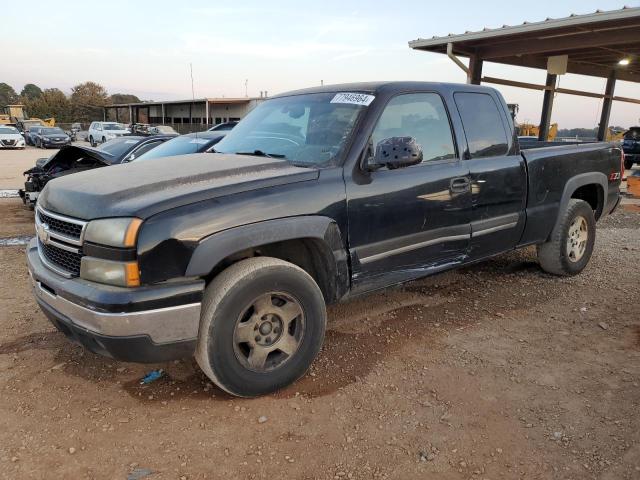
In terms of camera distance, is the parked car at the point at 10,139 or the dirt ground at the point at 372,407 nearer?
the dirt ground at the point at 372,407

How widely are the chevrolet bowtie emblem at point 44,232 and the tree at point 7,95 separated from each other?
109368mm

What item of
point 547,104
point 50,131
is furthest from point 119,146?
point 50,131

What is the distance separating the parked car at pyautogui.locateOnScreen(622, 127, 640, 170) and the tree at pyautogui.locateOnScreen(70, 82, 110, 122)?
68.8m

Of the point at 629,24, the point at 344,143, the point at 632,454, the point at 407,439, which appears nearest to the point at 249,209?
the point at 344,143

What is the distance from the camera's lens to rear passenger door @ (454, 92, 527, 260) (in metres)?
3.89

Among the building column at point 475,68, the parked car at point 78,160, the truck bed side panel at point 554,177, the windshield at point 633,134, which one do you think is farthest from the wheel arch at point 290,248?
the windshield at point 633,134

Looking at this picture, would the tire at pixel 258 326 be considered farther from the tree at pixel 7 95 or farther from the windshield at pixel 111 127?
the tree at pixel 7 95

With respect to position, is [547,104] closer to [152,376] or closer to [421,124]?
[421,124]

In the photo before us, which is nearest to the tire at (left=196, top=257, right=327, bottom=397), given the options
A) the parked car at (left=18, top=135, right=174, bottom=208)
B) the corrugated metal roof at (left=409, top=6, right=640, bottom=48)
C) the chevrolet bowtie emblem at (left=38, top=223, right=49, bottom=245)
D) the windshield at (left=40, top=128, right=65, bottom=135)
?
the chevrolet bowtie emblem at (left=38, top=223, right=49, bottom=245)

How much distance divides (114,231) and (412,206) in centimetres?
191

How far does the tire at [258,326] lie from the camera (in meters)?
2.62

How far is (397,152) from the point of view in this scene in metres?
3.06

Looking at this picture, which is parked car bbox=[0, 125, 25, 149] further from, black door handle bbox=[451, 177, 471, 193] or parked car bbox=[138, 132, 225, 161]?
black door handle bbox=[451, 177, 471, 193]

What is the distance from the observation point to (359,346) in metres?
3.58
